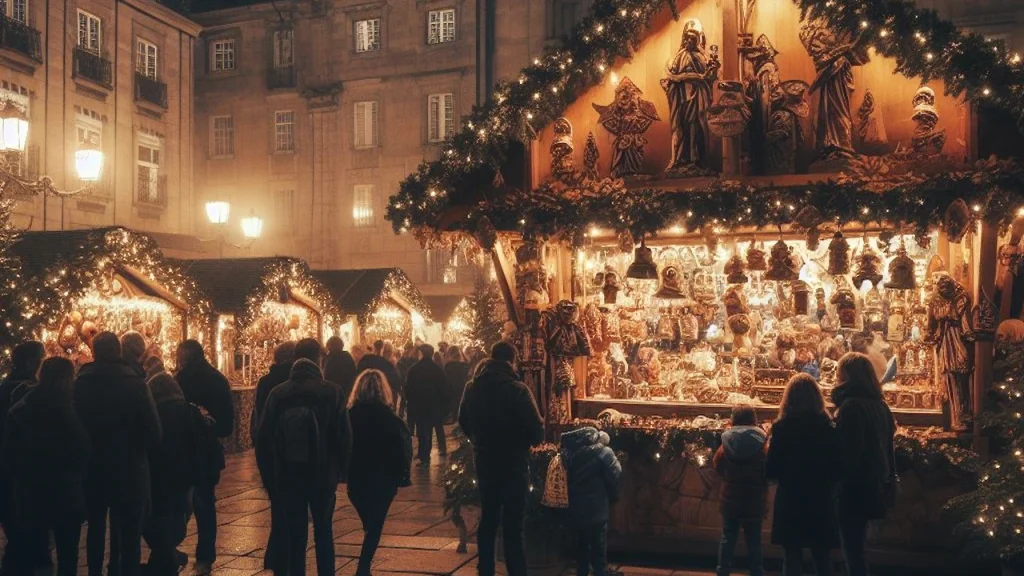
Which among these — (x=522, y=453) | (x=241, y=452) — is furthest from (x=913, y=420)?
(x=241, y=452)

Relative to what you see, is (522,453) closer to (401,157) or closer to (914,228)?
(914,228)

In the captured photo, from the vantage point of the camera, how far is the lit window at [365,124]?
3400cm

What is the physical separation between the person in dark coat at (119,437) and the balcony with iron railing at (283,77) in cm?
2925

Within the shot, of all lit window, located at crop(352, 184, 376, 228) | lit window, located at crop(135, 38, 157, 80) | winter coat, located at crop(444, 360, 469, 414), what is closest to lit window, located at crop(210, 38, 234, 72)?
lit window, located at crop(352, 184, 376, 228)

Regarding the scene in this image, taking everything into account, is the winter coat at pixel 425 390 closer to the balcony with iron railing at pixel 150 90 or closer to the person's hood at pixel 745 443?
the person's hood at pixel 745 443

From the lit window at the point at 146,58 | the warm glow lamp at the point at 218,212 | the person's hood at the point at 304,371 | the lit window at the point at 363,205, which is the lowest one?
the person's hood at the point at 304,371

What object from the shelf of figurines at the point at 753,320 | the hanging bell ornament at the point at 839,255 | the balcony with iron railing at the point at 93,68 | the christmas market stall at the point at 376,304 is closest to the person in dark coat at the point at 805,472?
the hanging bell ornament at the point at 839,255

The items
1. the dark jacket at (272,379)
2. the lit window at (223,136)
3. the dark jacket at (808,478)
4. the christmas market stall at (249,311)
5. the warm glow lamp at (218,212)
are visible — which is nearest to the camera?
the dark jacket at (808,478)

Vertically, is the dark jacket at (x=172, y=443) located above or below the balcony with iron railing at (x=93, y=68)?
Answer: below

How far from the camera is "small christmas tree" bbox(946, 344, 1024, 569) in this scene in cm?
742

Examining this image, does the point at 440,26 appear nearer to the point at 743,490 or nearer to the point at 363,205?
the point at 363,205

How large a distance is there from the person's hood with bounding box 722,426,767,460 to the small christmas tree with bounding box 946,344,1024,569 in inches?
70.2

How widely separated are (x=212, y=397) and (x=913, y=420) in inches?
239

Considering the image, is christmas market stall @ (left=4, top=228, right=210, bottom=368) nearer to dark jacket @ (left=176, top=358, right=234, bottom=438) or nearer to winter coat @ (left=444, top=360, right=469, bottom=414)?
winter coat @ (left=444, top=360, right=469, bottom=414)
